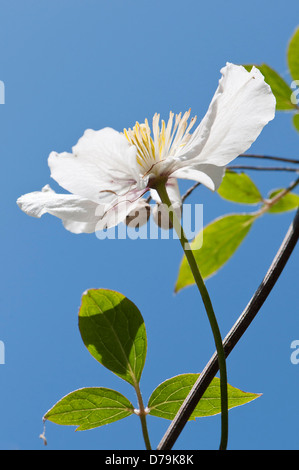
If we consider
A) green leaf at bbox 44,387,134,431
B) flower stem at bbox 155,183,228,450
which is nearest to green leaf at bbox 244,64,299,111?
flower stem at bbox 155,183,228,450

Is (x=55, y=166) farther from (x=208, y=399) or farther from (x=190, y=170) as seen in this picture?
(x=208, y=399)

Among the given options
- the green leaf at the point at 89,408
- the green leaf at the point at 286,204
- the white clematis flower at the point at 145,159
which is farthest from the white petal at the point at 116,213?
the green leaf at the point at 286,204

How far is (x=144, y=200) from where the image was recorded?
456mm

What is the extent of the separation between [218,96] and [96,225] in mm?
148

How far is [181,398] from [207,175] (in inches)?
Result: 7.5

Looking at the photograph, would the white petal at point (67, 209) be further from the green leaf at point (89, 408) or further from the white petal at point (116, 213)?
the green leaf at point (89, 408)

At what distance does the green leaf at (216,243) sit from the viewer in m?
0.59

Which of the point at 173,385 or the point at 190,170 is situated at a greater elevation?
the point at 190,170

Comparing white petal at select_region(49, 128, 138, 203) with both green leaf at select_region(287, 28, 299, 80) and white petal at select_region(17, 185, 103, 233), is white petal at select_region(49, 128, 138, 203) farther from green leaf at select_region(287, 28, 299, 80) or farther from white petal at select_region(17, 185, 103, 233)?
green leaf at select_region(287, 28, 299, 80)

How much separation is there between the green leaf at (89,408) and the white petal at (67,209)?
0.45 feet

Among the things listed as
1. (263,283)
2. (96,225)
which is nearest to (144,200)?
(96,225)

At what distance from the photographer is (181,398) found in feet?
1.38

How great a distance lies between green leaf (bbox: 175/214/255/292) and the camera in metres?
0.59

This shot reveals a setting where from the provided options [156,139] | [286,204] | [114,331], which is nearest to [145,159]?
[156,139]
